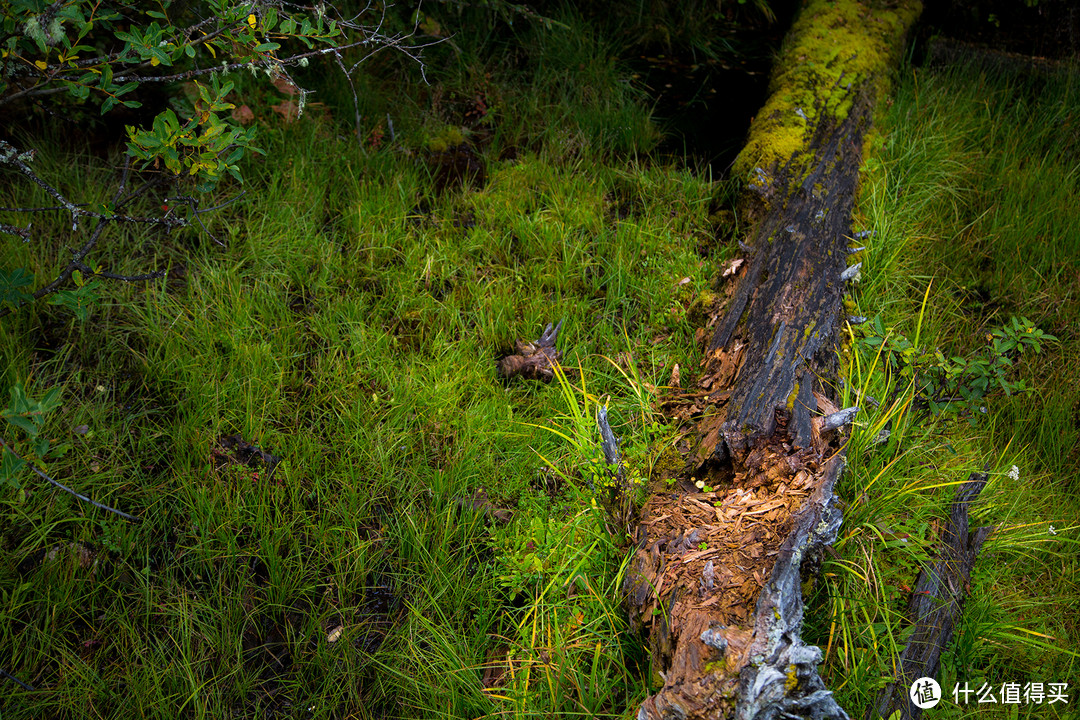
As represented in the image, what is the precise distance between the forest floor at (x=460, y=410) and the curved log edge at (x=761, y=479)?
0.16m

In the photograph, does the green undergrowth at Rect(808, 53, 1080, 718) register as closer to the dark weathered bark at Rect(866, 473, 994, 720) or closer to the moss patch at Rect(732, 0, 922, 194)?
the dark weathered bark at Rect(866, 473, 994, 720)

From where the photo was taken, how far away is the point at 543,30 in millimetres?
4141

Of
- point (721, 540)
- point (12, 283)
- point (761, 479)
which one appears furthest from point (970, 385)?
point (12, 283)

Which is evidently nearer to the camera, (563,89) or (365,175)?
(365,175)

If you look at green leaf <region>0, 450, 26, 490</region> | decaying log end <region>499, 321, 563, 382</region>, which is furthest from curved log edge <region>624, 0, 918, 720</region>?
green leaf <region>0, 450, 26, 490</region>

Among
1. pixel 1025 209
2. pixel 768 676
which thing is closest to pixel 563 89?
pixel 1025 209

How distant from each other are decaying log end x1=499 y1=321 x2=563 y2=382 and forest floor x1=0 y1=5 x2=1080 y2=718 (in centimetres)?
7

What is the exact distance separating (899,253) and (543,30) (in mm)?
2586

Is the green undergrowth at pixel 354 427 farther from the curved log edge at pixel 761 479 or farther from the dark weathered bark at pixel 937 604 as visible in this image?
the dark weathered bark at pixel 937 604

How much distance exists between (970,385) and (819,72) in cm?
201

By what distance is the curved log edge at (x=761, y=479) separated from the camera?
1632mm

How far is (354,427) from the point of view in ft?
8.54

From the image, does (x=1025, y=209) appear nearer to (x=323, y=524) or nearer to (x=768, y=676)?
(x=768, y=676)

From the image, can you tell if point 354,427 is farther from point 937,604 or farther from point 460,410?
point 937,604
